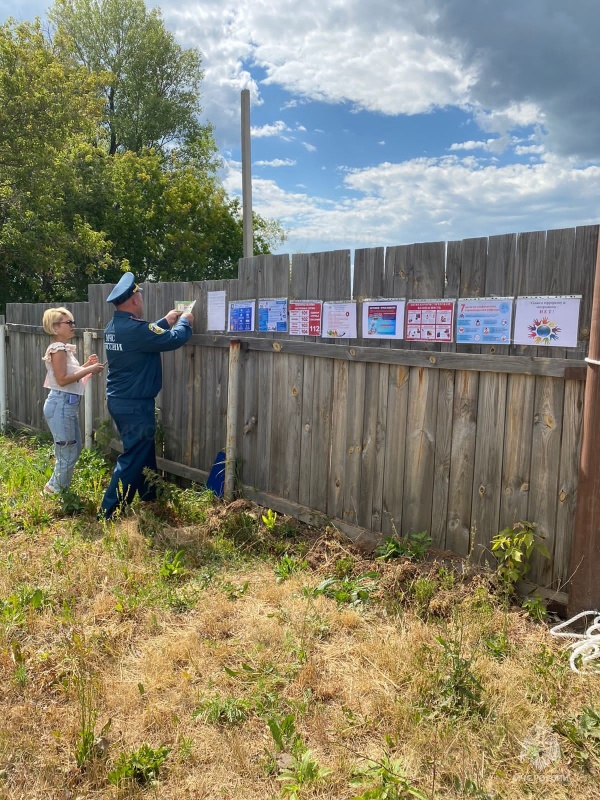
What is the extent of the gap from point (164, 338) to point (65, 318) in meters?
1.37

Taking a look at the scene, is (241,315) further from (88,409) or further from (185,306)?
(88,409)

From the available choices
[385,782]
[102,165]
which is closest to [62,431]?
[385,782]

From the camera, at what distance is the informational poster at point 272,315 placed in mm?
5383

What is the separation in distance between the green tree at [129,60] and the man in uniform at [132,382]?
32342 mm

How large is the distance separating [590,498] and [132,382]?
4054 mm

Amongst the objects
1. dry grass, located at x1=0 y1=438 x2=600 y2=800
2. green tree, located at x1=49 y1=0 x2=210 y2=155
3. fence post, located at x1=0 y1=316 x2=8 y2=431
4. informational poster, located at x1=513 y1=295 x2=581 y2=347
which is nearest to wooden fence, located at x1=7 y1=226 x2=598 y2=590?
informational poster, located at x1=513 y1=295 x2=581 y2=347

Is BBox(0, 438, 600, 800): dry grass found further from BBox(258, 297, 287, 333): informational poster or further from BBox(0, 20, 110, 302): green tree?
BBox(0, 20, 110, 302): green tree

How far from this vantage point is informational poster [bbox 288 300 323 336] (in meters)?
5.04

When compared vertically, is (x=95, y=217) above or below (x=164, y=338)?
above

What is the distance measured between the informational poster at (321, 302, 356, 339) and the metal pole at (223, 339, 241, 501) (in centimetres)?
111

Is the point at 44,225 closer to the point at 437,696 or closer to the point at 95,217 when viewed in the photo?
the point at 95,217

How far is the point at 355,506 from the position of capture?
15.9ft

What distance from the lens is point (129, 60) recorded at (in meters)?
35.3

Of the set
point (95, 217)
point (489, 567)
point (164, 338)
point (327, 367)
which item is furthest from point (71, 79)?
point (489, 567)
